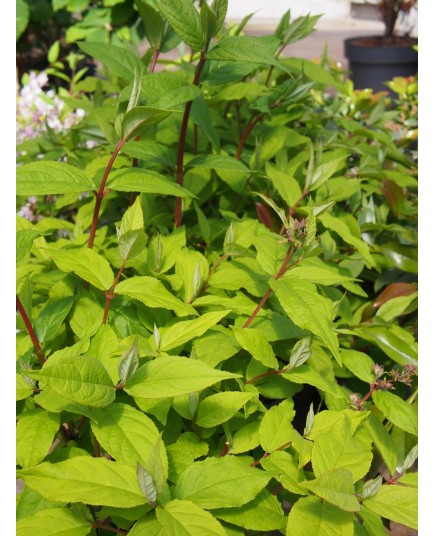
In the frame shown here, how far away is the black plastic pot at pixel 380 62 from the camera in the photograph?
6660mm

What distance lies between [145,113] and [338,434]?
500 millimetres

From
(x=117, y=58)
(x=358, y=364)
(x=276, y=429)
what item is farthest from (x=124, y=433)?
(x=117, y=58)

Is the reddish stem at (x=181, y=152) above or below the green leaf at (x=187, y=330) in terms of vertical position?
above

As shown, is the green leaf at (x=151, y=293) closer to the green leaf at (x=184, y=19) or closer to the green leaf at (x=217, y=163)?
the green leaf at (x=217, y=163)

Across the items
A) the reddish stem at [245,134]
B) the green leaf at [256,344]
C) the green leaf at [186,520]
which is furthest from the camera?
the reddish stem at [245,134]

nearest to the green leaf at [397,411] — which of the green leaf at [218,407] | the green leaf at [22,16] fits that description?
the green leaf at [218,407]

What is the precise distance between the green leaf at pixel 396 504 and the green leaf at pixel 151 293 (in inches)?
14.5

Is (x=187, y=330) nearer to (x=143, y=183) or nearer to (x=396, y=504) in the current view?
(x=143, y=183)

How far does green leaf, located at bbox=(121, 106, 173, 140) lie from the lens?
0.92 metres

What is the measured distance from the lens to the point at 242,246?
122 centimetres

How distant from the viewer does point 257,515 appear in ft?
2.77

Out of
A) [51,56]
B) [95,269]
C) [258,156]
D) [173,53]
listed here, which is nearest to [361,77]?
Answer: [173,53]

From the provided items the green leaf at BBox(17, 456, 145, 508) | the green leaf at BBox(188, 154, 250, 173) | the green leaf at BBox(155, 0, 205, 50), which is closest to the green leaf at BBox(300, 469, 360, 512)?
the green leaf at BBox(17, 456, 145, 508)

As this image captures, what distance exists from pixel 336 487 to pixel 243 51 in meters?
0.66
